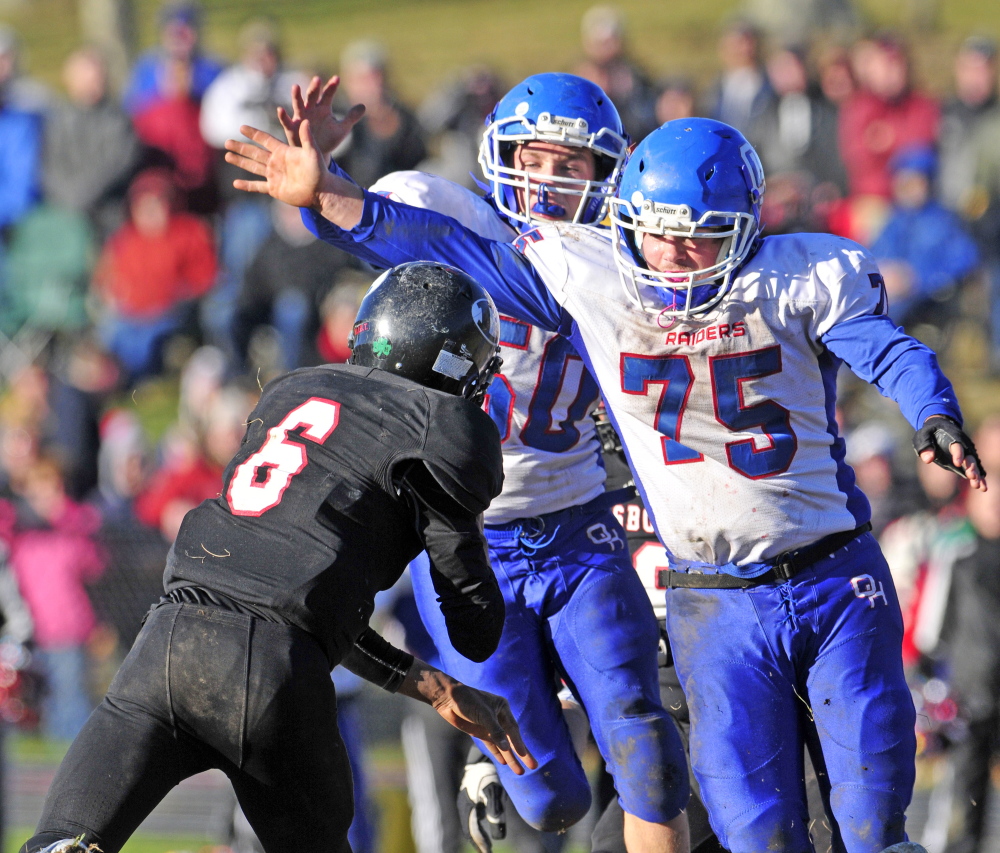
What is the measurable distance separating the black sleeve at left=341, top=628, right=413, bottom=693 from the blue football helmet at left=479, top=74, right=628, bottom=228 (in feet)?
4.94

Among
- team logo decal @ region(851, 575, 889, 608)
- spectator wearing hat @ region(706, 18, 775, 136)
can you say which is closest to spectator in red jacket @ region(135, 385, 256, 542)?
spectator wearing hat @ region(706, 18, 775, 136)

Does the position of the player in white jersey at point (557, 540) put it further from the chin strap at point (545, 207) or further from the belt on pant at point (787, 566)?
the belt on pant at point (787, 566)

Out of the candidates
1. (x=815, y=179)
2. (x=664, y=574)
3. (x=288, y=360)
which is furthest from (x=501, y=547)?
(x=815, y=179)

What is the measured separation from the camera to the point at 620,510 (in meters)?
5.14

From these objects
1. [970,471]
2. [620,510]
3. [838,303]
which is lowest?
[620,510]

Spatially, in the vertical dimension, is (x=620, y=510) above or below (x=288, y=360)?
above

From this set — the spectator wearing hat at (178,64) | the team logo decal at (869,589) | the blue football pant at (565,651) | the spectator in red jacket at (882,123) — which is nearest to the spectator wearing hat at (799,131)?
the spectator in red jacket at (882,123)

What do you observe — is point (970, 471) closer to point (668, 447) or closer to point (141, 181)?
point (668, 447)

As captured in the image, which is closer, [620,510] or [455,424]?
[455,424]

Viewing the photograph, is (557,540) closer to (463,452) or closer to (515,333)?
(515,333)

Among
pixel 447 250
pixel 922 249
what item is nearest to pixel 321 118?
pixel 447 250

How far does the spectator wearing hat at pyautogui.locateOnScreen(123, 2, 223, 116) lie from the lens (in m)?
10.8

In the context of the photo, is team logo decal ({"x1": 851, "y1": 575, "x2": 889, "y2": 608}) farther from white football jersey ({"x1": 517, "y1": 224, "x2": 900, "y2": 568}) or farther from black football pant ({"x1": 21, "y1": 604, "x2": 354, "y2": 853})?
black football pant ({"x1": 21, "y1": 604, "x2": 354, "y2": 853})

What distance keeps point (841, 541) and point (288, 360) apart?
6824 millimetres
